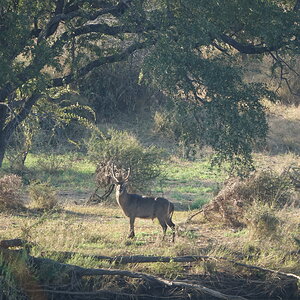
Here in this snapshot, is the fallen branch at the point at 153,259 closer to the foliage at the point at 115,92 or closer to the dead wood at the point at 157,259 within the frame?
the dead wood at the point at 157,259

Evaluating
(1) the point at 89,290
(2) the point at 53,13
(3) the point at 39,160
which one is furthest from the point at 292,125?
(1) the point at 89,290

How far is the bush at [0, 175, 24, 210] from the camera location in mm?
14203

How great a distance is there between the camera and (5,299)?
9859 mm

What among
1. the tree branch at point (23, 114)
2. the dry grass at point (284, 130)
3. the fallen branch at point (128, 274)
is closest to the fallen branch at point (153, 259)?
the fallen branch at point (128, 274)

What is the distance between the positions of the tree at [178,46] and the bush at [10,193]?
1225mm

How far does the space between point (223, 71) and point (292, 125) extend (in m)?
14.4

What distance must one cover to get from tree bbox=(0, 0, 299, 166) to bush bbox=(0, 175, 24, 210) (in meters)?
1.23

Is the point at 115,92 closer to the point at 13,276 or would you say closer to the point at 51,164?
the point at 51,164

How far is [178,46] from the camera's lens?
36.3 ft

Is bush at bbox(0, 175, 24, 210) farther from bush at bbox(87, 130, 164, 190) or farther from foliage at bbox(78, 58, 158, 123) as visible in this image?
foliage at bbox(78, 58, 158, 123)

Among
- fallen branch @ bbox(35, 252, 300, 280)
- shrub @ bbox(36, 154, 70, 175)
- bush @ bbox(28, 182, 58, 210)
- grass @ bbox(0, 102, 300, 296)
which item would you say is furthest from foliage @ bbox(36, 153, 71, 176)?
fallen branch @ bbox(35, 252, 300, 280)

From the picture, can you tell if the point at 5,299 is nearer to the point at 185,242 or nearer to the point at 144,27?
the point at 185,242

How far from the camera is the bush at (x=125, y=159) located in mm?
16688

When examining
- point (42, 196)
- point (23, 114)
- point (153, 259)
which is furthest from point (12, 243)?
point (42, 196)
